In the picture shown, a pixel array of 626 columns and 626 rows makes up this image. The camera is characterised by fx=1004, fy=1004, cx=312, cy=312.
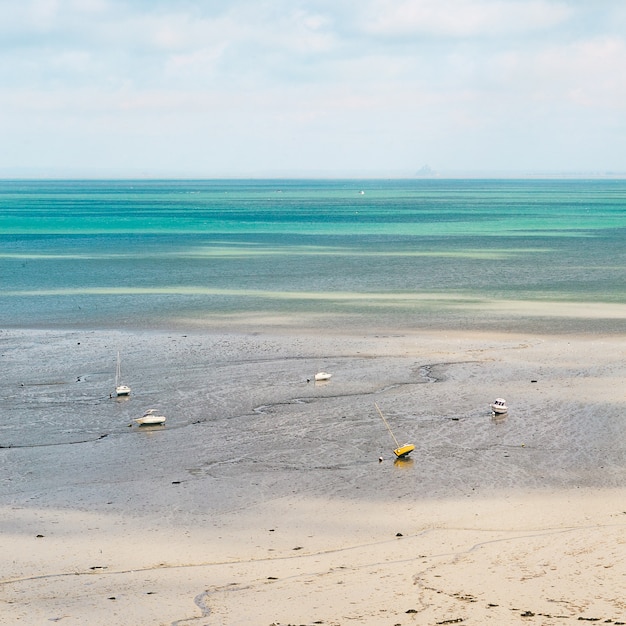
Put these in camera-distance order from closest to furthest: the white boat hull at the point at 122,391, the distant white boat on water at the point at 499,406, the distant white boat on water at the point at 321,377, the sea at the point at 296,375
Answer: the sea at the point at 296,375 < the distant white boat on water at the point at 499,406 < the white boat hull at the point at 122,391 < the distant white boat on water at the point at 321,377

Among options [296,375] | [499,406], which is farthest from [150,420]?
[499,406]

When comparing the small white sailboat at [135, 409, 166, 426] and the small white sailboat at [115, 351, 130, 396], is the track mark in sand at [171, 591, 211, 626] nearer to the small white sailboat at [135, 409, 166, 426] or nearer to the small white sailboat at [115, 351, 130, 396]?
the small white sailboat at [135, 409, 166, 426]

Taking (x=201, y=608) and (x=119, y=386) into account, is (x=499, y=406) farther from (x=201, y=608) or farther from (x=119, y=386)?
(x=201, y=608)

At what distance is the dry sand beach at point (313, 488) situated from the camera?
14883mm

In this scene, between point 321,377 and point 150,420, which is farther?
point 321,377

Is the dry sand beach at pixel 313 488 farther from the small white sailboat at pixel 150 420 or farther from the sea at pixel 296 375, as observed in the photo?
the small white sailboat at pixel 150 420

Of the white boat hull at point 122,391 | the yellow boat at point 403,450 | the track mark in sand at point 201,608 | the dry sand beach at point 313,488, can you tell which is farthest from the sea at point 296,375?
the track mark in sand at point 201,608

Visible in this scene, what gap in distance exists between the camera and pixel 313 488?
2077 centimetres

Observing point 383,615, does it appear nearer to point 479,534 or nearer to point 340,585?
point 340,585

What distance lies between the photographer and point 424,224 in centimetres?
11331

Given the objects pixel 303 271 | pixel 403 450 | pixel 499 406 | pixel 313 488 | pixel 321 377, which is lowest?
pixel 313 488

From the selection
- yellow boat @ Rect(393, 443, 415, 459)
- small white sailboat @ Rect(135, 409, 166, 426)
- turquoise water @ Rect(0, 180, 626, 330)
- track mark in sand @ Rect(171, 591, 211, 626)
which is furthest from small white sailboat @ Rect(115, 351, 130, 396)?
track mark in sand @ Rect(171, 591, 211, 626)

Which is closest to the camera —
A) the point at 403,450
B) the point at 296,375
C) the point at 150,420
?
the point at 403,450

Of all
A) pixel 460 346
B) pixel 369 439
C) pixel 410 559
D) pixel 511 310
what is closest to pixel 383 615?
pixel 410 559
